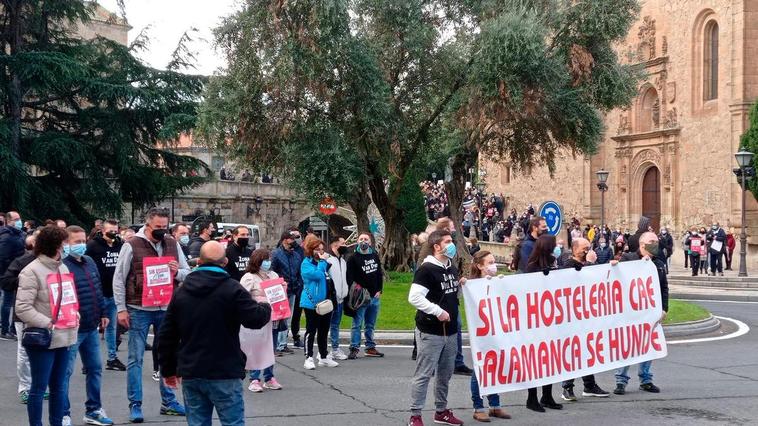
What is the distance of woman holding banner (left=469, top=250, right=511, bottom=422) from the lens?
333 inches

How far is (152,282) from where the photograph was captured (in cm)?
853

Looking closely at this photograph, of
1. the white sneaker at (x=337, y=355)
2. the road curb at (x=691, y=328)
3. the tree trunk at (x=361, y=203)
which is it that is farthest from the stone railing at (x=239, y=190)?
the white sneaker at (x=337, y=355)

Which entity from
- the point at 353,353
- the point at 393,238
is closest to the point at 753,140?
the point at 393,238

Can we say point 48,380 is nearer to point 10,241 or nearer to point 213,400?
point 213,400

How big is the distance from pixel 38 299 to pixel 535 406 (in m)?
4.81

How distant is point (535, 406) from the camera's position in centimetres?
894

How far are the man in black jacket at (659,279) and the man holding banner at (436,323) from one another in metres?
2.60

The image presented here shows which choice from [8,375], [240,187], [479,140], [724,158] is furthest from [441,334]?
[240,187]

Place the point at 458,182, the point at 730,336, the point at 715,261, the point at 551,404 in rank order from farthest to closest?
the point at 715,261 → the point at 458,182 → the point at 730,336 → the point at 551,404

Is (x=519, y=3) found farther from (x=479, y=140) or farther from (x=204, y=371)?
(x=204, y=371)

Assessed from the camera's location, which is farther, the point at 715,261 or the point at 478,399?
the point at 715,261

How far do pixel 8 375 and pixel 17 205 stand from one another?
17.8m

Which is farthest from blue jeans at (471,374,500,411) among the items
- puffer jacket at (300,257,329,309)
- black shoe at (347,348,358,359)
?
black shoe at (347,348,358,359)

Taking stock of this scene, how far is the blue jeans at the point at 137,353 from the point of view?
8281 mm
